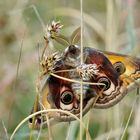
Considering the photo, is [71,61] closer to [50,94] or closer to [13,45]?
[50,94]

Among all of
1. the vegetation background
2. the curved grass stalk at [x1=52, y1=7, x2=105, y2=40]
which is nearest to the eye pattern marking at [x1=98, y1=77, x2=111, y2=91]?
the vegetation background

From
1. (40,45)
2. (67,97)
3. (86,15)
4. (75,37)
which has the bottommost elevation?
(67,97)

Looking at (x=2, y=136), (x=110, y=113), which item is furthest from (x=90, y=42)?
(x=2, y=136)

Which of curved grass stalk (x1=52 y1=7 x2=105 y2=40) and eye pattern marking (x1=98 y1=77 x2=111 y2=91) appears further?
curved grass stalk (x1=52 y1=7 x2=105 y2=40)

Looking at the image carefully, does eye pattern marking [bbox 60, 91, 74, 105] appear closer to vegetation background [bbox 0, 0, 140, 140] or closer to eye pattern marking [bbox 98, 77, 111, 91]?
eye pattern marking [bbox 98, 77, 111, 91]

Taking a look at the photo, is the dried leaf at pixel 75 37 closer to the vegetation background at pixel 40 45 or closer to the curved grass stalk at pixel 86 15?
the vegetation background at pixel 40 45

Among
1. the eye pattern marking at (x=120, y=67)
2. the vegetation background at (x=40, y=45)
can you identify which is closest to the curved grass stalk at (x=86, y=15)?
the vegetation background at (x=40, y=45)

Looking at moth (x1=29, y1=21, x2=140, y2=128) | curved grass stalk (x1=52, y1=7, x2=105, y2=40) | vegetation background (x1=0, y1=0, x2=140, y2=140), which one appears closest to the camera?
moth (x1=29, y1=21, x2=140, y2=128)

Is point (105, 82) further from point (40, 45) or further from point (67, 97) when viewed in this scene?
point (40, 45)

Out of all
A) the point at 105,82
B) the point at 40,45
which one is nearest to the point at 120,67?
the point at 105,82
